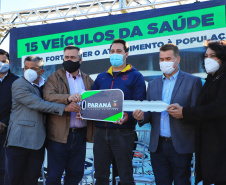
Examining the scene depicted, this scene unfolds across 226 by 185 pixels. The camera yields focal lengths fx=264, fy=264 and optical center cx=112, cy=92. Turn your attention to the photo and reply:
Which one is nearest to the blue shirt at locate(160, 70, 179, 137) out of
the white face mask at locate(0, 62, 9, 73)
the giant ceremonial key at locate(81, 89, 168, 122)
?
the giant ceremonial key at locate(81, 89, 168, 122)

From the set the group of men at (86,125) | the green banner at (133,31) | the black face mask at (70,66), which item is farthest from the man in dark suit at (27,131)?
the green banner at (133,31)

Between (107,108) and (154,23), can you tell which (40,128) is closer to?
(107,108)

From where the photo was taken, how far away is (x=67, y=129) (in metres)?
2.74

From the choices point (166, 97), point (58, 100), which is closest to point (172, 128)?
point (166, 97)

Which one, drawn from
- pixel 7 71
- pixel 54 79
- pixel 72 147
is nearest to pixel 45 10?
pixel 7 71

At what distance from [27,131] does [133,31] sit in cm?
351

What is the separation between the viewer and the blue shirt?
2490 mm

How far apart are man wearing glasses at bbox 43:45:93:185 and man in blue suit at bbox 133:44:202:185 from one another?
28.4 inches

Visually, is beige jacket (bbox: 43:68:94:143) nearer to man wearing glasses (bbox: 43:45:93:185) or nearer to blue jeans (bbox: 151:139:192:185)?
man wearing glasses (bbox: 43:45:93:185)

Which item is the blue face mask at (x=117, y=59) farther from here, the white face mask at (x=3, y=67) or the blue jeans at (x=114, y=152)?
the white face mask at (x=3, y=67)

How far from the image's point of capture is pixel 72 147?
278 centimetres

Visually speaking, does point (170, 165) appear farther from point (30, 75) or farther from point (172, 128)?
point (30, 75)

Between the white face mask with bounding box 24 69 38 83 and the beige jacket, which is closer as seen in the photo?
the beige jacket

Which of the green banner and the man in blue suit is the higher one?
the green banner
